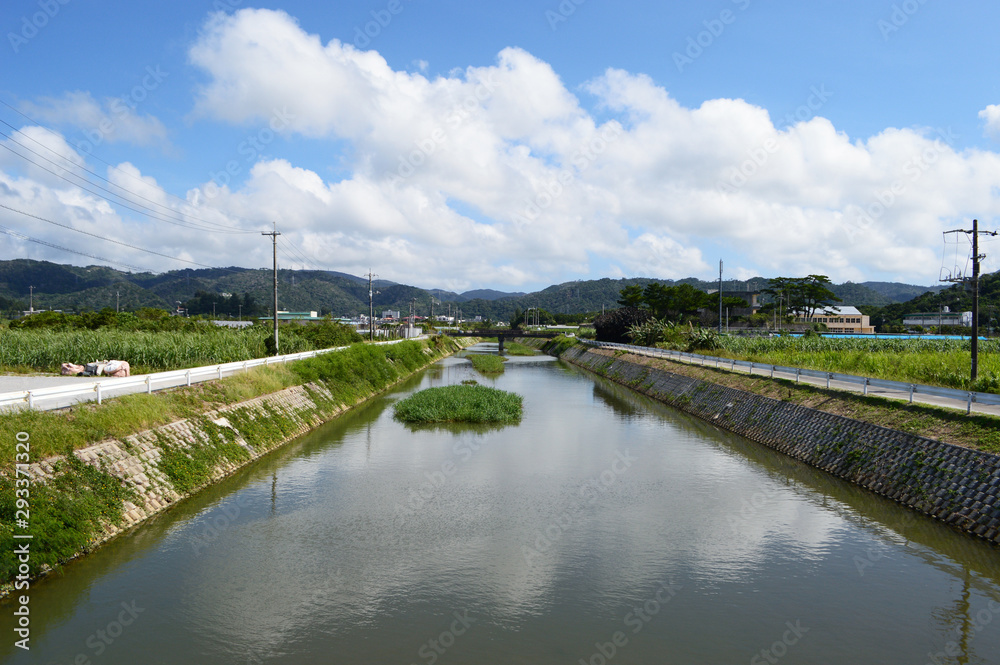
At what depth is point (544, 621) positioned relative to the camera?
426 inches

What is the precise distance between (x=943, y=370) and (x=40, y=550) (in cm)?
3420

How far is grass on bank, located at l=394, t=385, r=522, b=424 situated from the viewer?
32469 millimetres

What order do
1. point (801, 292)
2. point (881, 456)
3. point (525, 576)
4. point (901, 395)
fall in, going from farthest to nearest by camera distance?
point (801, 292) < point (901, 395) < point (881, 456) < point (525, 576)

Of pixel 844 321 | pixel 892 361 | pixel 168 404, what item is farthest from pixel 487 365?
pixel 844 321

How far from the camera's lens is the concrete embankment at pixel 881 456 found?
603 inches

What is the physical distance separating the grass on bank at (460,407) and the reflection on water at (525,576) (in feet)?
35.4

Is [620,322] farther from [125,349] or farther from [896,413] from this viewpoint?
[125,349]

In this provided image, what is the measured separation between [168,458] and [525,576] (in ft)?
38.6

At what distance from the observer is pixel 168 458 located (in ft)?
58.5

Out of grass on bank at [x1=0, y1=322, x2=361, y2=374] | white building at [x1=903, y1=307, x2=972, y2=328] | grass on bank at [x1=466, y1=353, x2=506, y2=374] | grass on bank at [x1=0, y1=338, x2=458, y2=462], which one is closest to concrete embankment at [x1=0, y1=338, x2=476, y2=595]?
grass on bank at [x1=0, y1=338, x2=458, y2=462]

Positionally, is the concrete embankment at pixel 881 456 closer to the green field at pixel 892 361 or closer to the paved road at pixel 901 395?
the paved road at pixel 901 395

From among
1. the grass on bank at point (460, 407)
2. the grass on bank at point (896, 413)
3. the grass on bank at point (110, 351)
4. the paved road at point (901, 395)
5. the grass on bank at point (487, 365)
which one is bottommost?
the grass on bank at point (487, 365)

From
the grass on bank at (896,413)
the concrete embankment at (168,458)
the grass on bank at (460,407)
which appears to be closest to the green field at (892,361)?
the grass on bank at (896,413)

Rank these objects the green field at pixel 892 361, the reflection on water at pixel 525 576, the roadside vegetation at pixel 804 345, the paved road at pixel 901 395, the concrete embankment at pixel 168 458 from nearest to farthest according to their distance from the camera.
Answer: the reflection on water at pixel 525 576, the concrete embankment at pixel 168 458, the paved road at pixel 901 395, the green field at pixel 892 361, the roadside vegetation at pixel 804 345
